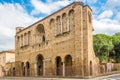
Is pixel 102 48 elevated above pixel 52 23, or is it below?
below

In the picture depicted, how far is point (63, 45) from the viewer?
1399 inches

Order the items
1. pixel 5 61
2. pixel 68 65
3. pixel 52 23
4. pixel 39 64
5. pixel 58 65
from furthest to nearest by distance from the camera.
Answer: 1. pixel 5 61
2. pixel 39 64
3. pixel 52 23
4. pixel 58 65
5. pixel 68 65

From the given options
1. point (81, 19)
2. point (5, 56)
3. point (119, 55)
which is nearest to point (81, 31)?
point (81, 19)

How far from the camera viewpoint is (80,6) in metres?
33.0

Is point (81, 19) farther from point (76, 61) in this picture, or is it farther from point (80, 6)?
point (76, 61)

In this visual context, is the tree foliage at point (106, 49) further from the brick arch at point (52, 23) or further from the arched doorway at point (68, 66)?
the arched doorway at point (68, 66)

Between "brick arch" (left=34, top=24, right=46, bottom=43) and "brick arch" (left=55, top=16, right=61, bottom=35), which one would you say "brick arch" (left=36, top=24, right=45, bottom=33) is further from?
"brick arch" (left=55, top=16, right=61, bottom=35)

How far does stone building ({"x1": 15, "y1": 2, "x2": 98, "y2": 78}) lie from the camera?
32.3m

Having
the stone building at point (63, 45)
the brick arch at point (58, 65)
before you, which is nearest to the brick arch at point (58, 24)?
the stone building at point (63, 45)

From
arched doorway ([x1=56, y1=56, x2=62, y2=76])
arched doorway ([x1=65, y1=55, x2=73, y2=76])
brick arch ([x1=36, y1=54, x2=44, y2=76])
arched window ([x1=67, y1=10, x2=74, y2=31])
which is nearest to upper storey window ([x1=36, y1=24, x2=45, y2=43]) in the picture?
brick arch ([x1=36, y1=54, x2=44, y2=76])

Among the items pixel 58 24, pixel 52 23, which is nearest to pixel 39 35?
pixel 52 23

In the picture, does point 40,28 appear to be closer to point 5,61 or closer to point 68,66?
point 68,66

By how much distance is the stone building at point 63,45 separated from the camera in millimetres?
32344

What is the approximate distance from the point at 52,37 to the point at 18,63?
50.6ft
